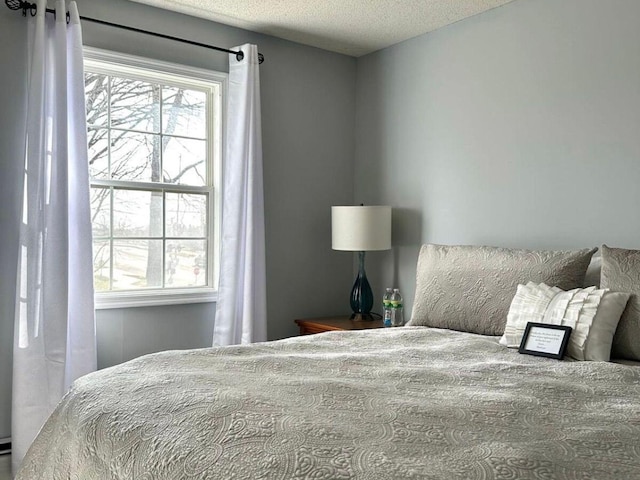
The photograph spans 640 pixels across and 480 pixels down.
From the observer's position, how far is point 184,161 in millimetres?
3775

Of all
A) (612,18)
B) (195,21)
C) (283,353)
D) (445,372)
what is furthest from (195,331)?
(612,18)

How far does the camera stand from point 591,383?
76.7 inches

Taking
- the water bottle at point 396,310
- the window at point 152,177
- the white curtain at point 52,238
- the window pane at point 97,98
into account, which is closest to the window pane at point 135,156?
the window at point 152,177

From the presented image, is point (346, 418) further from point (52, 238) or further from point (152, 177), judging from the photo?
point (152, 177)

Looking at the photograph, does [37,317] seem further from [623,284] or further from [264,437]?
[623,284]

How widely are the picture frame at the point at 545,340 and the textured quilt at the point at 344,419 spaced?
47mm

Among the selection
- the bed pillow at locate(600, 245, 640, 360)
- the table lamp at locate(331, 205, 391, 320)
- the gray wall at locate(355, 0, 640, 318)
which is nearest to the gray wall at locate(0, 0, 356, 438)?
the gray wall at locate(355, 0, 640, 318)

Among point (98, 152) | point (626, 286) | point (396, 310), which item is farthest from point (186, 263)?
point (626, 286)

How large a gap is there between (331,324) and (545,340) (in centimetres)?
166

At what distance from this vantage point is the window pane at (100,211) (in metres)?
3.47

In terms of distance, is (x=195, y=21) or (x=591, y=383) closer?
(x=591, y=383)

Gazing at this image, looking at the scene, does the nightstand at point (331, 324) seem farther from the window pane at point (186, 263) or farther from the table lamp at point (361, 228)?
the window pane at point (186, 263)

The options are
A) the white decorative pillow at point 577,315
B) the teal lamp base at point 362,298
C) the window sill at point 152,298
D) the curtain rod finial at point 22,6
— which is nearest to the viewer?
the white decorative pillow at point 577,315

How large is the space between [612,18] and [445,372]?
1.99 m
